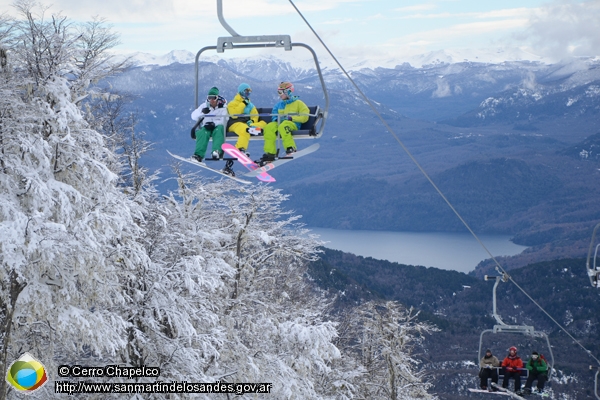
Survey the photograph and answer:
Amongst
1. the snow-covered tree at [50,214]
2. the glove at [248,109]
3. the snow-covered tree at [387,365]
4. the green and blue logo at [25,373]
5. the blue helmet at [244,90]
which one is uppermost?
the blue helmet at [244,90]

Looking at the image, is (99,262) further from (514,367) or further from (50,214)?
(514,367)

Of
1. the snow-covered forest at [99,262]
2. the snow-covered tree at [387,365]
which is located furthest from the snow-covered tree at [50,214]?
the snow-covered tree at [387,365]

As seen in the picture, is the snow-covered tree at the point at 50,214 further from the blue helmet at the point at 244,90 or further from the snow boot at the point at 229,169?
the blue helmet at the point at 244,90

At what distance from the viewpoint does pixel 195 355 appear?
509 inches

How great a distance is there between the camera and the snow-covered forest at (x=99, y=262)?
9.52 meters

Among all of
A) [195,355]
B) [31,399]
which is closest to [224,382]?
[195,355]

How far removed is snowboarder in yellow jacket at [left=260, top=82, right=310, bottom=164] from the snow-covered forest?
2.34 m

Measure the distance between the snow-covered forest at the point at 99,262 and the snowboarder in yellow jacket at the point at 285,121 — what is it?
2.34 metres

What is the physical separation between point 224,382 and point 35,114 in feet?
21.1

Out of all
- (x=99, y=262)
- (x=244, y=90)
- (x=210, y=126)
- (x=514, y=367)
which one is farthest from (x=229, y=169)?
(x=514, y=367)

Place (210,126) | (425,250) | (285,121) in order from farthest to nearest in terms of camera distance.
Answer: (425,250), (210,126), (285,121)

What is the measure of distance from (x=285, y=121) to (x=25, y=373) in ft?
17.5

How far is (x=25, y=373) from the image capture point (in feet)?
34.7

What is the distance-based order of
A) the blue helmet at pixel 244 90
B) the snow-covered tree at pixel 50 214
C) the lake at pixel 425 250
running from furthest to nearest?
the lake at pixel 425 250 → the blue helmet at pixel 244 90 → the snow-covered tree at pixel 50 214
